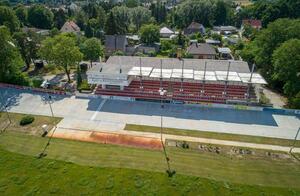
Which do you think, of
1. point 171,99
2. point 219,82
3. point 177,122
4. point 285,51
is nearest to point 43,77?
point 171,99

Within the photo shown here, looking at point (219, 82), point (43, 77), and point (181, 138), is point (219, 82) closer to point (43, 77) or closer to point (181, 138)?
point (181, 138)

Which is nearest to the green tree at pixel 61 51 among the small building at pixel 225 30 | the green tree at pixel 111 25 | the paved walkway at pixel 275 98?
the green tree at pixel 111 25

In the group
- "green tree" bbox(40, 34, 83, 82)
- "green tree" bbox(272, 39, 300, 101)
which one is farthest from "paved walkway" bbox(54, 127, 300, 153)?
"green tree" bbox(40, 34, 83, 82)

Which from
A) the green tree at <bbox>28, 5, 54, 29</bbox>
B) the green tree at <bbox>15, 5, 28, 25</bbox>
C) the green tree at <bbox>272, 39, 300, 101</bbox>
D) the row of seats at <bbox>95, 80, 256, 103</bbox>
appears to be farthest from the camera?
the green tree at <bbox>15, 5, 28, 25</bbox>

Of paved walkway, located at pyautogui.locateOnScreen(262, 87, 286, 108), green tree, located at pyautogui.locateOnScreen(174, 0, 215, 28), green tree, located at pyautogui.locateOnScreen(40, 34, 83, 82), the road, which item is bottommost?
the road

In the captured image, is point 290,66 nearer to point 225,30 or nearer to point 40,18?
point 225,30

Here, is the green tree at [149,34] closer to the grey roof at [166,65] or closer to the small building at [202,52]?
the small building at [202,52]

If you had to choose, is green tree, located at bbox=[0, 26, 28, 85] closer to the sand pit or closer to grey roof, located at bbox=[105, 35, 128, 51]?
the sand pit
